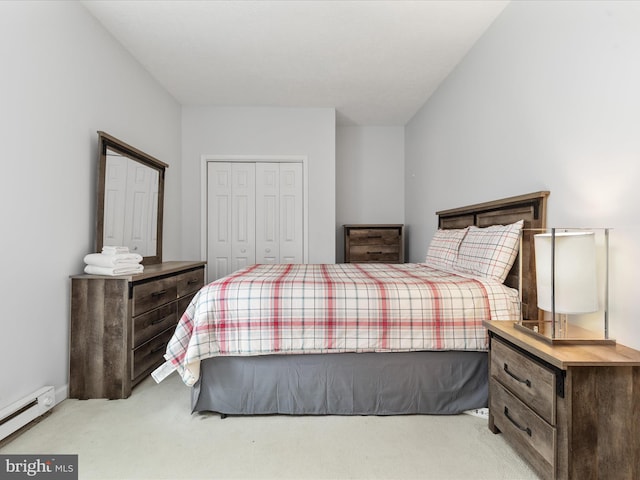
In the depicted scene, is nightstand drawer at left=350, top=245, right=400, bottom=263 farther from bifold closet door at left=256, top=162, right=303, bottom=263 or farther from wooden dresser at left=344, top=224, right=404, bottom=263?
bifold closet door at left=256, top=162, right=303, bottom=263

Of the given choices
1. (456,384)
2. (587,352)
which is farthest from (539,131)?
(456,384)

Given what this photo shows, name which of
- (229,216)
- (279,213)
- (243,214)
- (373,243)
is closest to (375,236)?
(373,243)

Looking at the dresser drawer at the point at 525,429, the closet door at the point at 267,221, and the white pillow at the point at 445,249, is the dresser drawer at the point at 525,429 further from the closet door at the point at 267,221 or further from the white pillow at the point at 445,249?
the closet door at the point at 267,221

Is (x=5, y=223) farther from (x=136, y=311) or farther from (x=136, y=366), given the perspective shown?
(x=136, y=366)

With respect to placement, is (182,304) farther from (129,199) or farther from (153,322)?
(129,199)

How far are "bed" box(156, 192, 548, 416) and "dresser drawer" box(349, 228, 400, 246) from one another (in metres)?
2.61

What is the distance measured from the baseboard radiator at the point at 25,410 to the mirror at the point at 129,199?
970 millimetres

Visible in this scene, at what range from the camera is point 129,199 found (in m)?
3.03

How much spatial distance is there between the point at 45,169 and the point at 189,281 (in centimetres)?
153

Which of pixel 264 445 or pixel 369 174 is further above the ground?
pixel 369 174

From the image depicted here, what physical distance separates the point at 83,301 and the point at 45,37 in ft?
5.40

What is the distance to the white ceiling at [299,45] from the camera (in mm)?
2523

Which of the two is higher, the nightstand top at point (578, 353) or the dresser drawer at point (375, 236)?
the dresser drawer at point (375, 236)

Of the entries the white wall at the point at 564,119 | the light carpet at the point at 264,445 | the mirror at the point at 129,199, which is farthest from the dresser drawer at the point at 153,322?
the white wall at the point at 564,119
